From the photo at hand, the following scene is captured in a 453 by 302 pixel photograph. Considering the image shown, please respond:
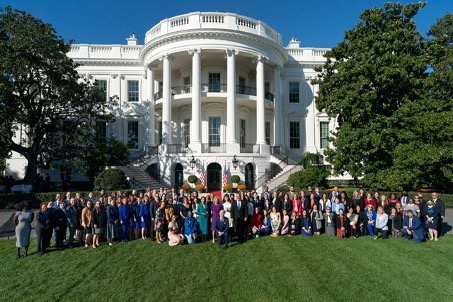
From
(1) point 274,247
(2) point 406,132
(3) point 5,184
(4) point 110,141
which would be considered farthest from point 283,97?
(3) point 5,184

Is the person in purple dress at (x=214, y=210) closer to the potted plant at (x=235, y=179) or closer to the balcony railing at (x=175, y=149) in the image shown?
the potted plant at (x=235, y=179)

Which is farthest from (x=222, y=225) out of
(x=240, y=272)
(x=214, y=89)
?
(x=214, y=89)

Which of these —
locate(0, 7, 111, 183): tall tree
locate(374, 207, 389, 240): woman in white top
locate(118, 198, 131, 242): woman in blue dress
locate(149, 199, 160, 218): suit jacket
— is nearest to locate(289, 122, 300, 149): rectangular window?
locate(0, 7, 111, 183): tall tree

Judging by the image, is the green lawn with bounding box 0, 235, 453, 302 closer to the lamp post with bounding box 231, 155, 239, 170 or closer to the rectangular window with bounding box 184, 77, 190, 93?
the lamp post with bounding box 231, 155, 239, 170

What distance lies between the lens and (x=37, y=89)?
1917 cm

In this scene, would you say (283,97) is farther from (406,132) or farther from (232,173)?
(406,132)

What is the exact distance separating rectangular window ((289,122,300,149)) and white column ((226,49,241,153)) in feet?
27.8

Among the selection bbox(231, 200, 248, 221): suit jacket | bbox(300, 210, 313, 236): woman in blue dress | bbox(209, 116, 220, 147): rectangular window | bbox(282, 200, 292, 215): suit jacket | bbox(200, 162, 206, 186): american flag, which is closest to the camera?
bbox(231, 200, 248, 221): suit jacket

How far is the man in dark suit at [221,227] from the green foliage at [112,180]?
11.6m

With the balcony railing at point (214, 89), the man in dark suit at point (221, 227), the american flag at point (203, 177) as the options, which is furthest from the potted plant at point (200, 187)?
the man in dark suit at point (221, 227)

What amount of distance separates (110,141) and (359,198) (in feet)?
63.0

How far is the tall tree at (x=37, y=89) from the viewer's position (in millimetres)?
17312

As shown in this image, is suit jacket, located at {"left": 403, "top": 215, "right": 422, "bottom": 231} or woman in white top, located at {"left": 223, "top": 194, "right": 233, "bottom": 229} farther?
woman in white top, located at {"left": 223, "top": 194, "right": 233, "bottom": 229}

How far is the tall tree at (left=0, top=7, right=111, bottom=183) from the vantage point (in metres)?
17.3
